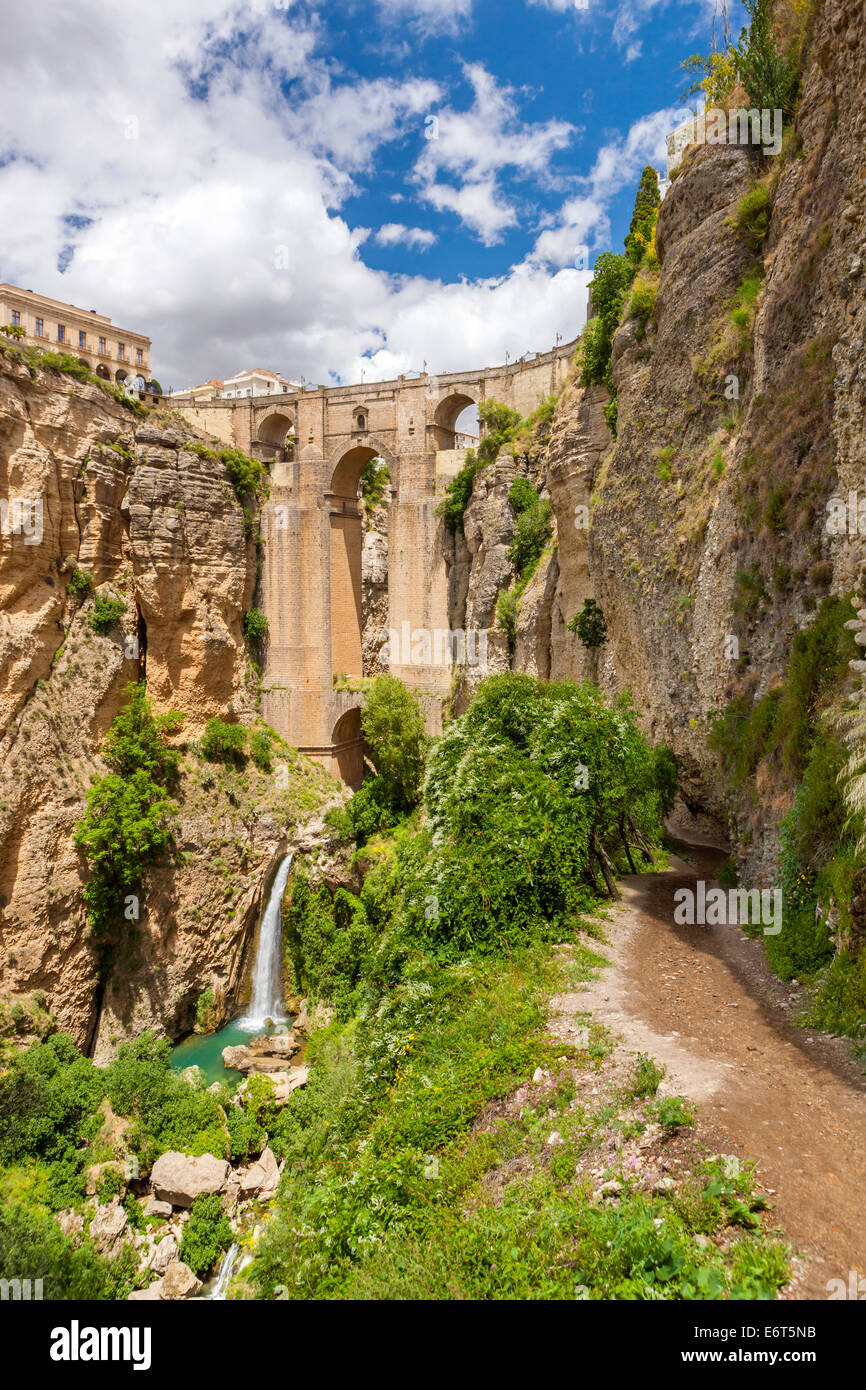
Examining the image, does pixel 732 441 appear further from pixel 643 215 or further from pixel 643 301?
pixel 643 215

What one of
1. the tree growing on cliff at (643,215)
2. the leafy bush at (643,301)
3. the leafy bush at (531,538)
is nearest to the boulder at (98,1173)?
the leafy bush at (531,538)

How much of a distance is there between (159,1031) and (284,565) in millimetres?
18167

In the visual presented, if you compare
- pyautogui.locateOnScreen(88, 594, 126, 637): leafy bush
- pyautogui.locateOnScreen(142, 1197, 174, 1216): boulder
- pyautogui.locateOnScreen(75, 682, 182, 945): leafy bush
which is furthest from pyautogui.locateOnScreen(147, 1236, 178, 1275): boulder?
pyautogui.locateOnScreen(88, 594, 126, 637): leafy bush

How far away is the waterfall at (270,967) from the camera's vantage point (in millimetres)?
24094

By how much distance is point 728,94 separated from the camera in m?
13.8

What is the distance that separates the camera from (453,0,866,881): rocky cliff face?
8242 mm

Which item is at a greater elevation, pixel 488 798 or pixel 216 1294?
pixel 488 798

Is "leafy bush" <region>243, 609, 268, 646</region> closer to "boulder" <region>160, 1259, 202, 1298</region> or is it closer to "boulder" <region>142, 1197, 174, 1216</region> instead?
"boulder" <region>142, 1197, 174, 1216</region>

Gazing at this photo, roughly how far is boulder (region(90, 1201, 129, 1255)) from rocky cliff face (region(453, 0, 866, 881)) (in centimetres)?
1419

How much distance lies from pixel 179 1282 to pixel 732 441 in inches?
709

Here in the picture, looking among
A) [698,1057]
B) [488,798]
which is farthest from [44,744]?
[698,1057]

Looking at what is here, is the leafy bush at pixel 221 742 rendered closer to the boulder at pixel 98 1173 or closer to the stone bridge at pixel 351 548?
the stone bridge at pixel 351 548

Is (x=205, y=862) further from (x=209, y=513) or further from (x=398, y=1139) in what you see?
(x=398, y=1139)

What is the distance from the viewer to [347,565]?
→ 32438 mm
